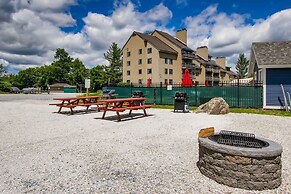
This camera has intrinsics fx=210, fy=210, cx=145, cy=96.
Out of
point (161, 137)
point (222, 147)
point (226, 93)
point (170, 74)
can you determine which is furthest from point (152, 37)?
point (222, 147)

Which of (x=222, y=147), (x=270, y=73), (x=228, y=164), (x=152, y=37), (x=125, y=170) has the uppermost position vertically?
(x=152, y=37)

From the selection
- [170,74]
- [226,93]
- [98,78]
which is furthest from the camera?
[98,78]

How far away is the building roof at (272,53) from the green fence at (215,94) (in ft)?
6.55

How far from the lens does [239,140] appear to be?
4012mm

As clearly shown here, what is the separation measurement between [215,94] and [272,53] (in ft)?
16.0

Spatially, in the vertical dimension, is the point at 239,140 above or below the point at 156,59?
below

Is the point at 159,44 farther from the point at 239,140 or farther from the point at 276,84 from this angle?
the point at 239,140

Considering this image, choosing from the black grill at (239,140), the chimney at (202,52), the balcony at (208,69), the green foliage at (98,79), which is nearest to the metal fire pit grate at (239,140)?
the black grill at (239,140)

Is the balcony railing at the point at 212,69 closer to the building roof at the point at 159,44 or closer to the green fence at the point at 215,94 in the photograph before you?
the building roof at the point at 159,44

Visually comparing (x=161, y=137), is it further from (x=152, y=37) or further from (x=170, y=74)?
(x=152, y=37)

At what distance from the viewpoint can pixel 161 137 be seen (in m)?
6.68

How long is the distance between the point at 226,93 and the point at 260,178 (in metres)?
12.6

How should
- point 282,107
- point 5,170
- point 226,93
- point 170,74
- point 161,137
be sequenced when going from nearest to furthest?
point 5,170 < point 161,137 < point 282,107 < point 226,93 < point 170,74

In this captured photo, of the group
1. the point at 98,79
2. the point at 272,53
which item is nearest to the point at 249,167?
the point at 272,53
